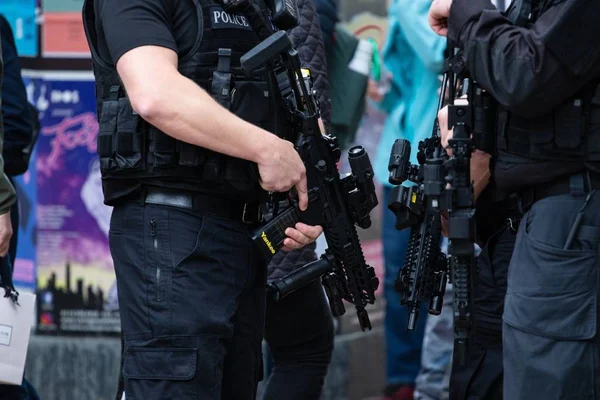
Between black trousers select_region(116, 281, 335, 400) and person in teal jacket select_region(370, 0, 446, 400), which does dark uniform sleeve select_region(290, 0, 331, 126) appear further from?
person in teal jacket select_region(370, 0, 446, 400)

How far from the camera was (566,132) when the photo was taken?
3006 millimetres

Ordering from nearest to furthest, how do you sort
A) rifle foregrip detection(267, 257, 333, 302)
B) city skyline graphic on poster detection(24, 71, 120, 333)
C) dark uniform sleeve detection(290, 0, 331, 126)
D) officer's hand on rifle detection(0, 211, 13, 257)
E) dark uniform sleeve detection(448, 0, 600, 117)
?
1. dark uniform sleeve detection(448, 0, 600, 117)
2. rifle foregrip detection(267, 257, 333, 302)
3. officer's hand on rifle detection(0, 211, 13, 257)
4. dark uniform sleeve detection(290, 0, 331, 126)
5. city skyline graphic on poster detection(24, 71, 120, 333)

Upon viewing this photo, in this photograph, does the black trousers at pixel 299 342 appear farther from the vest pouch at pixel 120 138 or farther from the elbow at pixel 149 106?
the elbow at pixel 149 106

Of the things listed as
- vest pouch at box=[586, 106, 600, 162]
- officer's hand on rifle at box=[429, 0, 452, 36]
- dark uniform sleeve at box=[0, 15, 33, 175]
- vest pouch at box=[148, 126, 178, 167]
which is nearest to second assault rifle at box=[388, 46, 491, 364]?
officer's hand on rifle at box=[429, 0, 452, 36]

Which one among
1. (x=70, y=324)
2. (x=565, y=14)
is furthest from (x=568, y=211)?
(x=70, y=324)

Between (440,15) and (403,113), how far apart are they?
2115mm

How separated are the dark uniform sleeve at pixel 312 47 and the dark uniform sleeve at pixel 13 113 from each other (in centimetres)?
118

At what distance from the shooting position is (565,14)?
2.91 meters

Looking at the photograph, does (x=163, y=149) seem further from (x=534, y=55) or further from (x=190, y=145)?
(x=534, y=55)

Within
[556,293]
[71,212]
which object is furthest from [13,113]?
[556,293]

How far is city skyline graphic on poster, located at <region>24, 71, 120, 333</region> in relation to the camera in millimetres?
5465

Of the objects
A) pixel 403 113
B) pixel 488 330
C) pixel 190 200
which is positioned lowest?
pixel 488 330

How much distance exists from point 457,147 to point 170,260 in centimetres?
85

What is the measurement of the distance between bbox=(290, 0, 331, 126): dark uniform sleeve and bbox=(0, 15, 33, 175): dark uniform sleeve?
1.18 m
